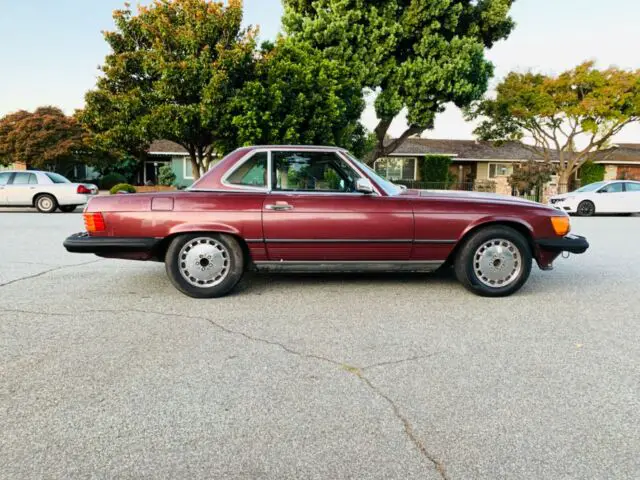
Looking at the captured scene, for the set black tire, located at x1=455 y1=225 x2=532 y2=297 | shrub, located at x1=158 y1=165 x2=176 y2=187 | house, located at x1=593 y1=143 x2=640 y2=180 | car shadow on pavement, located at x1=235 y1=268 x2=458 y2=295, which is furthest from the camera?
house, located at x1=593 y1=143 x2=640 y2=180

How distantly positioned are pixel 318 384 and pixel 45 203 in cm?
1669

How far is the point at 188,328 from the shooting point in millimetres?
4027

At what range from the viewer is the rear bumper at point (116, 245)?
487 centimetres

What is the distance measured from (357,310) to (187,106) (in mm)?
16340

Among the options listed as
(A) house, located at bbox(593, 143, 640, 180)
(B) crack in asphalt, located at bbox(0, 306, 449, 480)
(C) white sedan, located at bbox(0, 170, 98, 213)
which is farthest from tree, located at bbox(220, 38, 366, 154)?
(A) house, located at bbox(593, 143, 640, 180)

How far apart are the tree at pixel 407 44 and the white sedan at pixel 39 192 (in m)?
11.5

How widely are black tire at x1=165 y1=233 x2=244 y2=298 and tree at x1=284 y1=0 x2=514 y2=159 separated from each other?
1839cm

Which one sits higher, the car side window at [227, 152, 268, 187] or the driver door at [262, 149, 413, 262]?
the car side window at [227, 152, 268, 187]

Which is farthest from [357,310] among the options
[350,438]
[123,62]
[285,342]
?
[123,62]

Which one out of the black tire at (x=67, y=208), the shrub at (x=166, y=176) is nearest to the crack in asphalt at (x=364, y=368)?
the black tire at (x=67, y=208)

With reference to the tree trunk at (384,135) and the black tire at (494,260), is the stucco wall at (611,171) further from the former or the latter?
the black tire at (494,260)

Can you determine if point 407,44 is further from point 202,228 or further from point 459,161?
point 202,228

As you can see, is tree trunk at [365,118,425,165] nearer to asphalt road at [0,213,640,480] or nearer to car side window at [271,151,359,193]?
car side window at [271,151,359,193]

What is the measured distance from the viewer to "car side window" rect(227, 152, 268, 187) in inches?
200
